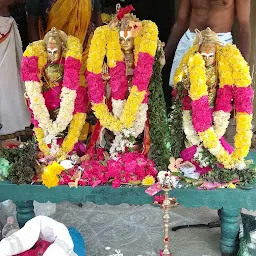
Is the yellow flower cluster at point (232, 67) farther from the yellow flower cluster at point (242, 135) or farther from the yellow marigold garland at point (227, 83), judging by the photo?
the yellow flower cluster at point (242, 135)

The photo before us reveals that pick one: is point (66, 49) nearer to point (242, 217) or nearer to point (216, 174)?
point (216, 174)

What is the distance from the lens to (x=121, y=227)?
136 inches

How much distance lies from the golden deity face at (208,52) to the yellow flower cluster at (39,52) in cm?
115

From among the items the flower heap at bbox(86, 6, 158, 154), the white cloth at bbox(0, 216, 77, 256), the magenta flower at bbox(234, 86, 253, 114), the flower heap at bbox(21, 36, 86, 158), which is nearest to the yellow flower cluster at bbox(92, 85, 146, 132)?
the flower heap at bbox(86, 6, 158, 154)

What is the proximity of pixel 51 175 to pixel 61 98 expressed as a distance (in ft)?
1.86

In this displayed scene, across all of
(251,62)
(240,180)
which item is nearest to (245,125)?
(240,180)

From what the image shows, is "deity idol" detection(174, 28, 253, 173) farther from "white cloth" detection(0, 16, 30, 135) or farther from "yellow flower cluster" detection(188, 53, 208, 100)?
"white cloth" detection(0, 16, 30, 135)

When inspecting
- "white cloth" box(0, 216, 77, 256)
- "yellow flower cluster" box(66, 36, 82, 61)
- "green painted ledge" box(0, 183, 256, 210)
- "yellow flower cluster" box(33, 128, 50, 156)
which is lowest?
"white cloth" box(0, 216, 77, 256)

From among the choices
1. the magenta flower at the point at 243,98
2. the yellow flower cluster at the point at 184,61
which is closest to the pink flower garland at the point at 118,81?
the yellow flower cluster at the point at 184,61

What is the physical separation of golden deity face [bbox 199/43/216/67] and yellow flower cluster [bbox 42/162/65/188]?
4.23 feet

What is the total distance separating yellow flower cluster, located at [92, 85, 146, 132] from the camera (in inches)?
121

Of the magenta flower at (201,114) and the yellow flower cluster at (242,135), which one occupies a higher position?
the magenta flower at (201,114)

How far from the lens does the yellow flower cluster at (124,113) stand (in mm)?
3084

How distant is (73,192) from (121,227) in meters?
0.61
